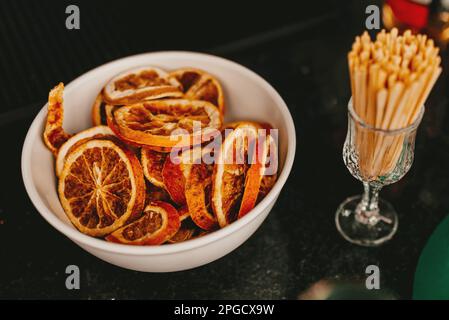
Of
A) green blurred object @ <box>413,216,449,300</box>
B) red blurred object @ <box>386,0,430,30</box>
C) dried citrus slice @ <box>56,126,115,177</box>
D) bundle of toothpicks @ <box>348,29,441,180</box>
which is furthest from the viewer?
red blurred object @ <box>386,0,430,30</box>

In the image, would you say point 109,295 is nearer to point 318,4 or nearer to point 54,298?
point 54,298

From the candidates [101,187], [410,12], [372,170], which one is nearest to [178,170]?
[101,187]

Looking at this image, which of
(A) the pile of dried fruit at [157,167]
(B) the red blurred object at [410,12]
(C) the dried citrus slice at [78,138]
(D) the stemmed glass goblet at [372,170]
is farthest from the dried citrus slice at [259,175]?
(B) the red blurred object at [410,12]

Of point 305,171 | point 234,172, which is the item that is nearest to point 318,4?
point 305,171

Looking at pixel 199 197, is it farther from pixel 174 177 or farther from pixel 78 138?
pixel 78 138

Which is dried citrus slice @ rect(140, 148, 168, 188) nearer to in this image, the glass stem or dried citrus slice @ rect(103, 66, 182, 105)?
dried citrus slice @ rect(103, 66, 182, 105)

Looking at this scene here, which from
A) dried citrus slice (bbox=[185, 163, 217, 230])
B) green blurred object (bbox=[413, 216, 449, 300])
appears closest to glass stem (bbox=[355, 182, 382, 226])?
green blurred object (bbox=[413, 216, 449, 300])
